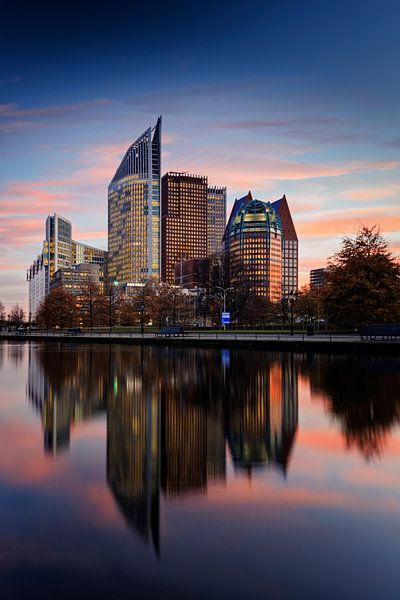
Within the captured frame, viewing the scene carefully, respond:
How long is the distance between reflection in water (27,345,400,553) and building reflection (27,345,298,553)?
25 millimetres

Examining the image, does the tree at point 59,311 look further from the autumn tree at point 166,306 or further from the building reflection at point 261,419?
the building reflection at point 261,419

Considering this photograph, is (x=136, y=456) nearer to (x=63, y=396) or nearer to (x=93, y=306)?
(x=63, y=396)

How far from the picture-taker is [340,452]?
10891 millimetres

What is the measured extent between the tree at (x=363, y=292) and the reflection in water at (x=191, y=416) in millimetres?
21892

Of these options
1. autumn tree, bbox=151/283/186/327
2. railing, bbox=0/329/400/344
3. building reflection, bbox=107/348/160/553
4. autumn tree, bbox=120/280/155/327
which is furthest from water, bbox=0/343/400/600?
autumn tree, bbox=120/280/155/327

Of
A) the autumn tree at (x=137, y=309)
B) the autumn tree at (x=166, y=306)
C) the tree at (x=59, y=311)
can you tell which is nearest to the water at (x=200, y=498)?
the autumn tree at (x=166, y=306)

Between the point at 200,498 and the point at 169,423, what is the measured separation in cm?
578

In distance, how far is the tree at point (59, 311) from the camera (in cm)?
11369

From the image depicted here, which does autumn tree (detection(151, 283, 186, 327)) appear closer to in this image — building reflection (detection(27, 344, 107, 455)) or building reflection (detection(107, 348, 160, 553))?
building reflection (detection(27, 344, 107, 455))

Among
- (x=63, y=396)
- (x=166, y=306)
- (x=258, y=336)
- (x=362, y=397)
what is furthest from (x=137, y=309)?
(x=362, y=397)

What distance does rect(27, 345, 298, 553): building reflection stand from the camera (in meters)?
8.69

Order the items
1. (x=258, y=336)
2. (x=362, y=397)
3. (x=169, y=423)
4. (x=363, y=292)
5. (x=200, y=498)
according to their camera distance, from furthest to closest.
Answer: (x=258, y=336), (x=363, y=292), (x=362, y=397), (x=169, y=423), (x=200, y=498)

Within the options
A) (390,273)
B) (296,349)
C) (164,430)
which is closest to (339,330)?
(390,273)

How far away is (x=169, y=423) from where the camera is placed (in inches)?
537
